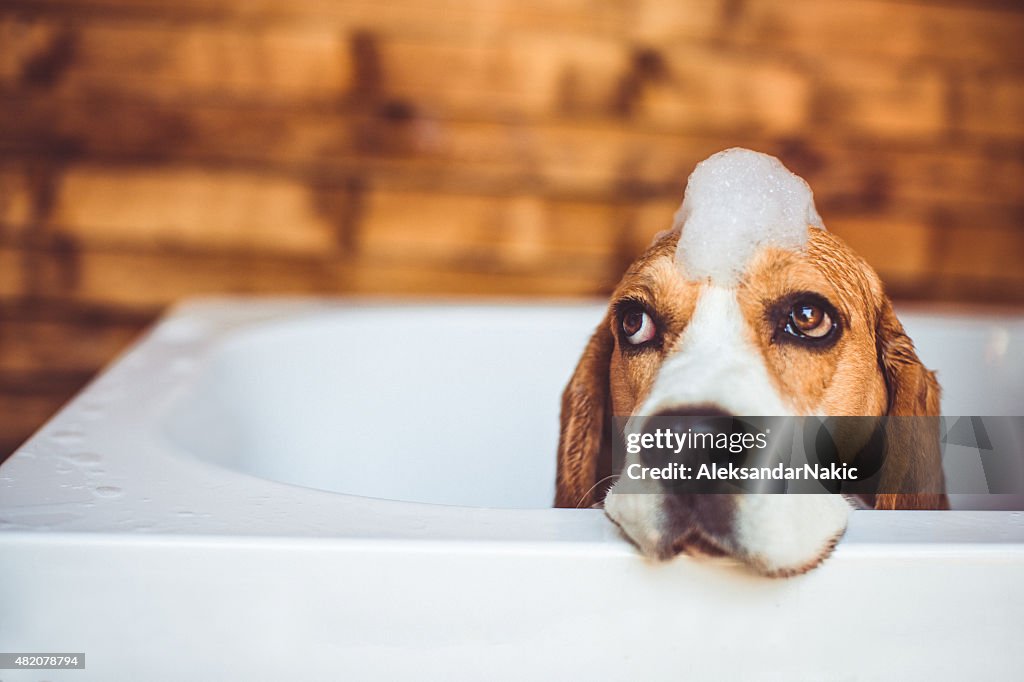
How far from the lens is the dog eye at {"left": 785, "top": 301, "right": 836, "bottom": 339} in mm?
862

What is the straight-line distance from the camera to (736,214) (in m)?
0.87

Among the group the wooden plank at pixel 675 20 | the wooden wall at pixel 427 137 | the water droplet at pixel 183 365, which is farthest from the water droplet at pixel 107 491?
the wooden plank at pixel 675 20

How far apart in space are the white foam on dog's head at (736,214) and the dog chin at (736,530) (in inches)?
9.3

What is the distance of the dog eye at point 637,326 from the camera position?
0.90 m

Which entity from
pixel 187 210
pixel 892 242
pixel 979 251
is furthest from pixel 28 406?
pixel 979 251

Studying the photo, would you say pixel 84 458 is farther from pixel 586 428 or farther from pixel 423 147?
pixel 423 147

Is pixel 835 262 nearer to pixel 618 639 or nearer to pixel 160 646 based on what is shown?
A: pixel 618 639

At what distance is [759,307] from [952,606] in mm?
316

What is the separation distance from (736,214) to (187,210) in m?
1.52

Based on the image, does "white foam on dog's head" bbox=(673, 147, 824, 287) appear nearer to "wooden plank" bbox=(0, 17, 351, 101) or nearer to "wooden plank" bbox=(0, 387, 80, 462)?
"wooden plank" bbox=(0, 17, 351, 101)

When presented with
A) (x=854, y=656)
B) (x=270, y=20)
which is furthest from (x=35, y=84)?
(x=854, y=656)

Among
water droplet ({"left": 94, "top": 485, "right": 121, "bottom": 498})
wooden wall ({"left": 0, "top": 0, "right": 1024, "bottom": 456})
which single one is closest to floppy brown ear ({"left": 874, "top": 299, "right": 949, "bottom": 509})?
water droplet ({"left": 94, "top": 485, "right": 121, "bottom": 498})

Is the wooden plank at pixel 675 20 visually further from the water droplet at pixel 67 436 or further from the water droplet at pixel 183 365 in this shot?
the water droplet at pixel 67 436

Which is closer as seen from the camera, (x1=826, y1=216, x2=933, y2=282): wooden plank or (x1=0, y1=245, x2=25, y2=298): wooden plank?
(x1=0, y1=245, x2=25, y2=298): wooden plank
